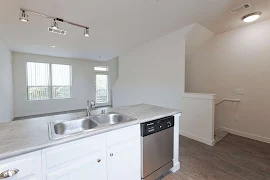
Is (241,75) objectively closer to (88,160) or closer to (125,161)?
(125,161)

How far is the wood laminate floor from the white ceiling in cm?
271

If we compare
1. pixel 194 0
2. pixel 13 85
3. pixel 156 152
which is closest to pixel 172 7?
pixel 194 0

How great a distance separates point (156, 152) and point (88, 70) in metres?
6.36

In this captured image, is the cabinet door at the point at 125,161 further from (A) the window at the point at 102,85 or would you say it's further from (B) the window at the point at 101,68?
(B) the window at the point at 101,68

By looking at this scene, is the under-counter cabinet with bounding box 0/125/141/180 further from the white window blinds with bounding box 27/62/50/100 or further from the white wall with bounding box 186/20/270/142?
the white window blinds with bounding box 27/62/50/100

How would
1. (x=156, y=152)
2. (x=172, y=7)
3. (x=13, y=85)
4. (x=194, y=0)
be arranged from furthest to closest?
(x=13, y=85), (x=172, y=7), (x=194, y=0), (x=156, y=152)

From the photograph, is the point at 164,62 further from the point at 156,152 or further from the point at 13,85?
the point at 13,85

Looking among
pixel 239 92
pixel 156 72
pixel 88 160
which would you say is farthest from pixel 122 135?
pixel 239 92

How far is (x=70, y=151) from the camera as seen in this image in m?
1.10

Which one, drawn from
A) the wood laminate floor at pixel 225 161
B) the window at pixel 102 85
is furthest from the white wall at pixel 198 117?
the window at pixel 102 85

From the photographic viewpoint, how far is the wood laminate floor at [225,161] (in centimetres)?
190

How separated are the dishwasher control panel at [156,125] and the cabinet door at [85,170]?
542mm

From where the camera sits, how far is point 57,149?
104 centimetres

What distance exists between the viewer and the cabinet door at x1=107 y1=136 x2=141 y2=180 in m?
1.37
